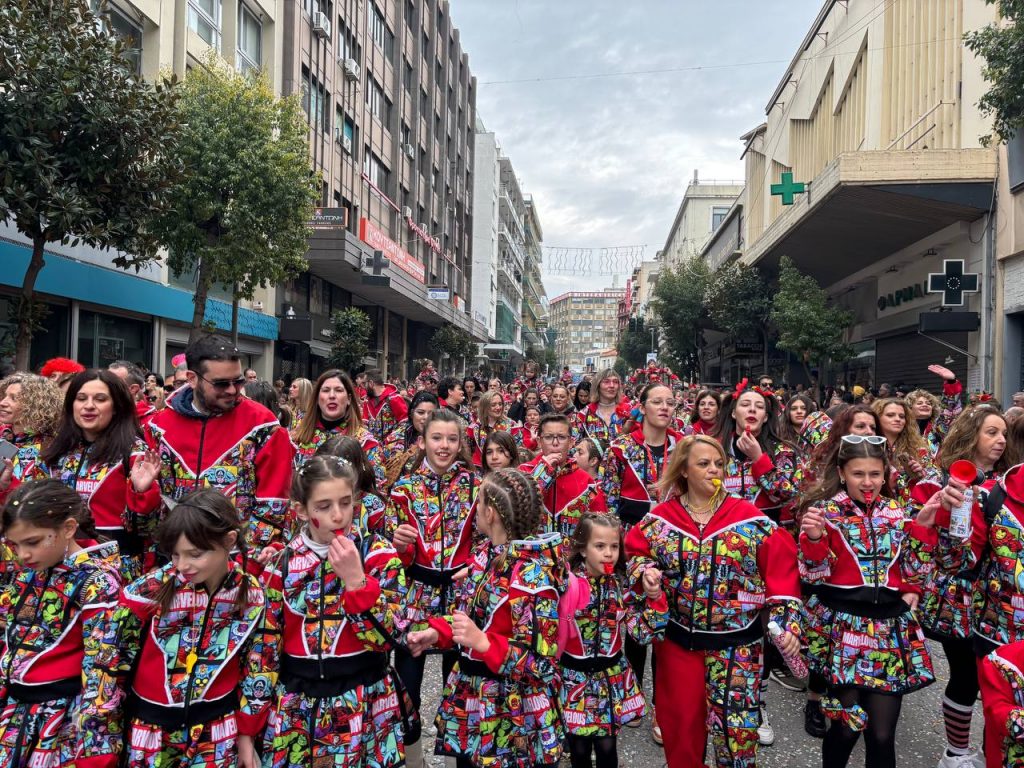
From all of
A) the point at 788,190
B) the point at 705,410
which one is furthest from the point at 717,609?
the point at 788,190

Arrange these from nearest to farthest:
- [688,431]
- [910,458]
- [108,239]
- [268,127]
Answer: [910,458]
[688,431]
[108,239]
[268,127]

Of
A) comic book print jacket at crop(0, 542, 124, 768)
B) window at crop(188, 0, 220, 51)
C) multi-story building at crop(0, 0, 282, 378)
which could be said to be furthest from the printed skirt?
window at crop(188, 0, 220, 51)

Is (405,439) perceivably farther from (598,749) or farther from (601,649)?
(598,749)

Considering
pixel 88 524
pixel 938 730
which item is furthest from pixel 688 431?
pixel 88 524

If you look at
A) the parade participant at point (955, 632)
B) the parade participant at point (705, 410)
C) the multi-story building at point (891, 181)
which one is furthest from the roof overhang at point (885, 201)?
the parade participant at point (955, 632)

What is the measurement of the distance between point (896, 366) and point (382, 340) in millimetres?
22868

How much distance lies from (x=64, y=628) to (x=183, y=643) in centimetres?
48

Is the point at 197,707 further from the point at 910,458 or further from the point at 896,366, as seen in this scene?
the point at 896,366

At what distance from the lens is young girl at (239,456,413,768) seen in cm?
248

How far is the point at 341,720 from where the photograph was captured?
2.50 m

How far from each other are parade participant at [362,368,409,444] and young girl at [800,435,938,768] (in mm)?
5190

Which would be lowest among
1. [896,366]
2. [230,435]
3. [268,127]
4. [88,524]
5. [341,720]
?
[341,720]

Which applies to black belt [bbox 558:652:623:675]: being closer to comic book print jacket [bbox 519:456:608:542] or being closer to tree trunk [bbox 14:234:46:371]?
comic book print jacket [bbox 519:456:608:542]

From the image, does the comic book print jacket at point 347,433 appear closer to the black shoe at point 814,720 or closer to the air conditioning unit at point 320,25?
the black shoe at point 814,720
